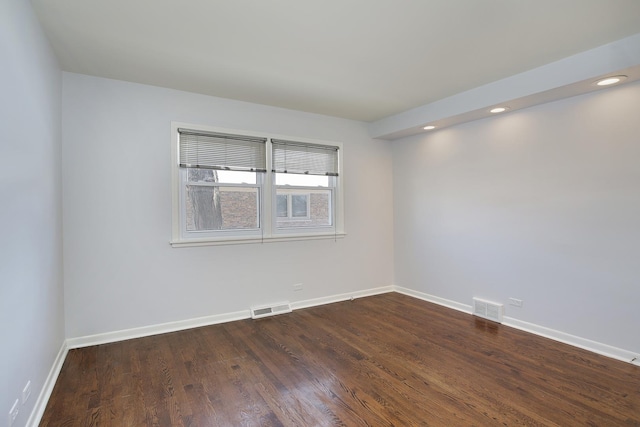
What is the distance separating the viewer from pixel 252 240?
395 centimetres

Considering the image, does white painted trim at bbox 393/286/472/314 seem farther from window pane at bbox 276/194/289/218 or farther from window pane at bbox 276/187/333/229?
window pane at bbox 276/194/289/218

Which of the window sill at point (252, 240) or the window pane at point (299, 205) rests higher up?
the window pane at point (299, 205)

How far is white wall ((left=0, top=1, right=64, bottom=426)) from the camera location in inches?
63.3

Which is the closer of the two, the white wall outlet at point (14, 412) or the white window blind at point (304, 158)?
the white wall outlet at point (14, 412)

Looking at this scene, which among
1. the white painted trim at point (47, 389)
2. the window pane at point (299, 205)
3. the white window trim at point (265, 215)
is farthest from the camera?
the window pane at point (299, 205)

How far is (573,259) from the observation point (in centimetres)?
312

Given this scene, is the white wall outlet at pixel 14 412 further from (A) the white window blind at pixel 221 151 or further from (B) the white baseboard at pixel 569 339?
(B) the white baseboard at pixel 569 339

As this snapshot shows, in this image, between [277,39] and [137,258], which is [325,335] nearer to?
[137,258]

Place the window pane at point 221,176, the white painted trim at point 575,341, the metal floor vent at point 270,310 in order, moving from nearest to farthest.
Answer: the white painted trim at point 575,341 < the window pane at point 221,176 < the metal floor vent at point 270,310

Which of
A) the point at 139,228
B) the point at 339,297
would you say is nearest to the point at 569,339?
the point at 339,297

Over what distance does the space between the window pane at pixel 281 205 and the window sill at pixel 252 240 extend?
0.29 metres

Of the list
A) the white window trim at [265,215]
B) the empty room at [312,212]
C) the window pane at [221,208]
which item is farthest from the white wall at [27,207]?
the window pane at [221,208]

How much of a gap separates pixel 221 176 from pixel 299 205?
1.12m

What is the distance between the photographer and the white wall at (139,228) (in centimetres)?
306
